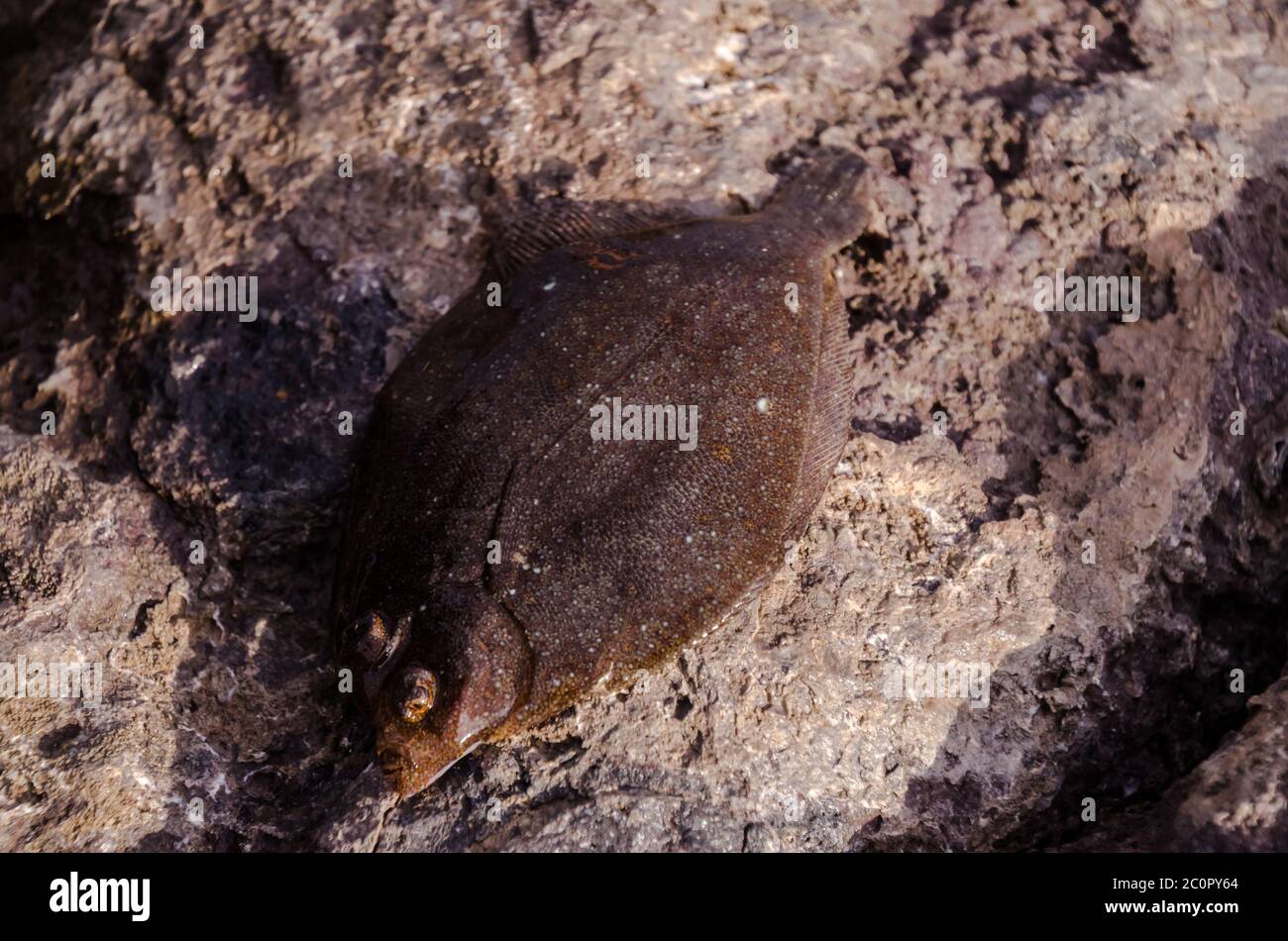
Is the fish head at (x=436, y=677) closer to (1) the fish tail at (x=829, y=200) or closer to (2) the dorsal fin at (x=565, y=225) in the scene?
(2) the dorsal fin at (x=565, y=225)

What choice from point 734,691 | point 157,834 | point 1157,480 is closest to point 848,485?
point 734,691

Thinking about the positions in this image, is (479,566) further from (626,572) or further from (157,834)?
(157,834)

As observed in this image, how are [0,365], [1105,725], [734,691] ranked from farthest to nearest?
1. [0,365]
2. [1105,725]
3. [734,691]

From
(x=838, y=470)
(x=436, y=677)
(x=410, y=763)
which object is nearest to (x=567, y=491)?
(x=436, y=677)

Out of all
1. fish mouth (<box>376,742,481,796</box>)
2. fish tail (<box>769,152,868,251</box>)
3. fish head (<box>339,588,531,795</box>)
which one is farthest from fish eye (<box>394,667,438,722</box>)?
fish tail (<box>769,152,868,251</box>)

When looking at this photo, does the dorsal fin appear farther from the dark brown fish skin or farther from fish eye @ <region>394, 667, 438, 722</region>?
fish eye @ <region>394, 667, 438, 722</region>

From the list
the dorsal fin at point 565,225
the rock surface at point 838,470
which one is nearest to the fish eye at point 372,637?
the rock surface at point 838,470

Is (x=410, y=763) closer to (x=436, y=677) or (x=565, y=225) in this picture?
(x=436, y=677)
